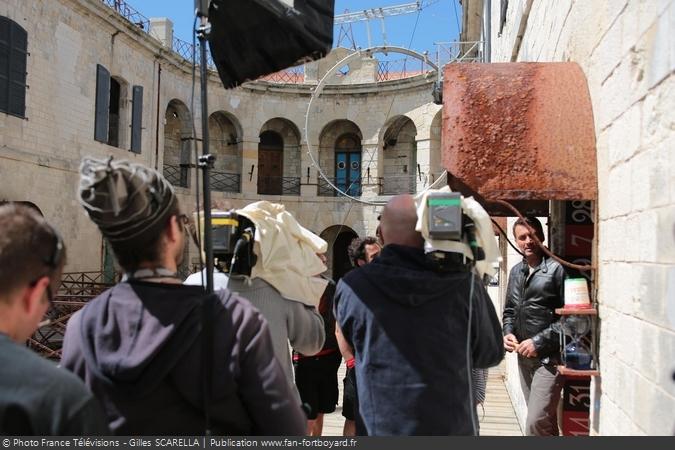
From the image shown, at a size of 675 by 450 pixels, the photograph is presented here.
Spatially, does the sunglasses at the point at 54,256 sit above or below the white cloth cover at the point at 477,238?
below

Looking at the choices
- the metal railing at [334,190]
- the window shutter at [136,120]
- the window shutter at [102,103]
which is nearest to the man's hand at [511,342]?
the window shutter at [102,103]

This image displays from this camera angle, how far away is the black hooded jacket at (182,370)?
5.10ft

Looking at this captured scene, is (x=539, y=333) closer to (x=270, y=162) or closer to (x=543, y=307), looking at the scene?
(x=543, y=307)

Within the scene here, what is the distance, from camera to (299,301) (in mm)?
2740

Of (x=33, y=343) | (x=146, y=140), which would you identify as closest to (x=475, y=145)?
(x=33, y=343)

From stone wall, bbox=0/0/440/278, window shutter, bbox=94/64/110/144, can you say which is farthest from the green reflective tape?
window shutter, bbox=94/64/110/144

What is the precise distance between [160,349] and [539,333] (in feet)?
9.43

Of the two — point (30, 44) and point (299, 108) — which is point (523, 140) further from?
point (299, 108)

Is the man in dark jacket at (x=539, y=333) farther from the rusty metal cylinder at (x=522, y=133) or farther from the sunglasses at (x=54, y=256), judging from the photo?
the sunglasses at (x=54, y=256)

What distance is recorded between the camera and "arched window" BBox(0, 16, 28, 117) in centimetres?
1200

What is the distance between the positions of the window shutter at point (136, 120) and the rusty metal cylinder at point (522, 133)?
48.3 ft

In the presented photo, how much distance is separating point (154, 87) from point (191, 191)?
3.81 metres

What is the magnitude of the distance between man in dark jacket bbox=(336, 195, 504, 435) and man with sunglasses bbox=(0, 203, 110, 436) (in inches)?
46.6

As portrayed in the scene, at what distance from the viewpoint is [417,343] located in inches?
89.4
